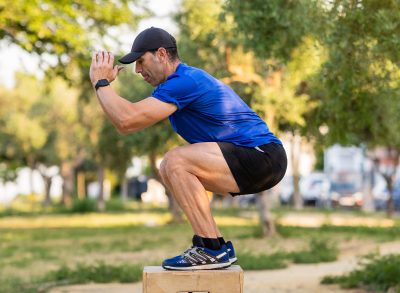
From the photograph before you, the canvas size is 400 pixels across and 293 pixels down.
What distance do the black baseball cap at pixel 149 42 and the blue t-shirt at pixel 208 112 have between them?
19cm

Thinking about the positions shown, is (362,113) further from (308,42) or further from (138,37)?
(138,37)

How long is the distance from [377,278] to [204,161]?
5.85m

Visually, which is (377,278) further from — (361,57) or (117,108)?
(117,108)

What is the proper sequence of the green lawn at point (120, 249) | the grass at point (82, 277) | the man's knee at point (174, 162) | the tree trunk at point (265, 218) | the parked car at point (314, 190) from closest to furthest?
the man's knee at point (174, 162) → the grass at point (82, 277) → the green lawn at point (120, 249) → the tree trunk at point (265, 218) → the parked car at point (314, 190)

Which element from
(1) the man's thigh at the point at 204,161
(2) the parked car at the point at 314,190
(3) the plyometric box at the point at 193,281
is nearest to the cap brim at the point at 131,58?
(1) the man's thigh at the point at 204,161

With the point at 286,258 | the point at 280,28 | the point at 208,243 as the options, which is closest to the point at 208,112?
the point at 208,243

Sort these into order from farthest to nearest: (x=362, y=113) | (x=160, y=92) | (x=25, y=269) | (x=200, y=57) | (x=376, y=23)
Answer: (x=200, y=57)
(x=25, y=269)
(x=362, y=113)
(x=376, y=23)
(x=160, y=92)

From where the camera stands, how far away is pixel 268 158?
5.45 metres

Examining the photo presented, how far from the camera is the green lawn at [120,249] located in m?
12.8

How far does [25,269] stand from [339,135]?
7274 millimetres

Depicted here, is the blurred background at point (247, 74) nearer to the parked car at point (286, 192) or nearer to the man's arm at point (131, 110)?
the man's arm at point (131, 110)

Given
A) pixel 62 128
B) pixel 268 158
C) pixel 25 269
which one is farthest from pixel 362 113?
pixel 62 128

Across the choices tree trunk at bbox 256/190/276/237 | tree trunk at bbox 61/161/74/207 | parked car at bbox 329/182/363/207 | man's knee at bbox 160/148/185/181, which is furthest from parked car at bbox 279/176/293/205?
man's knee at bbox 160/148/185/181

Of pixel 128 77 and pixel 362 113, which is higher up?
pixel 128 77
